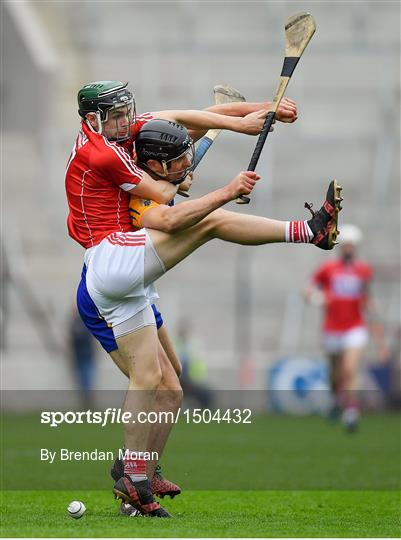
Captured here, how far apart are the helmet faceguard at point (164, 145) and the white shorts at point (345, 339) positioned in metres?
8.62

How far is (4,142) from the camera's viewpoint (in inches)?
888

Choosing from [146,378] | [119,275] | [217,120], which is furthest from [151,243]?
[217,120]

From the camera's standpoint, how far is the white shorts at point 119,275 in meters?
7.02

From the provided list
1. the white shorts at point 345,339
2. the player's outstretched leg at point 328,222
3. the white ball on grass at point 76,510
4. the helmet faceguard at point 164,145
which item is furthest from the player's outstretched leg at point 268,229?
the white shorts at point 345,339

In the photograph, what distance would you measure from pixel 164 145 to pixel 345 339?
8891 millimetres

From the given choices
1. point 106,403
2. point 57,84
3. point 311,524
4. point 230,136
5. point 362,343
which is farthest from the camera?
point 57,84

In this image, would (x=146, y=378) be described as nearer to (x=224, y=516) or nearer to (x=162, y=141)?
(x=224, y=516)

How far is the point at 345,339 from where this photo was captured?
1566 centimetres

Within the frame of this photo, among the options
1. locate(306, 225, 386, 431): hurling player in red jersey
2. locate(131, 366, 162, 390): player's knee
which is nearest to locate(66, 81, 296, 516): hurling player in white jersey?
locate(131, 366, 162, 390): player's knee

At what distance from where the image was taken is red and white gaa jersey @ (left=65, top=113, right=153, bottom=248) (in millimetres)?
7020

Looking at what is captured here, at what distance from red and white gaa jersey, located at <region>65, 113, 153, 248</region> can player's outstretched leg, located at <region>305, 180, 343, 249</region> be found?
3.24ft

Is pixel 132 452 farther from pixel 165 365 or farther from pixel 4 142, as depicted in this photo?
pixel 4 142

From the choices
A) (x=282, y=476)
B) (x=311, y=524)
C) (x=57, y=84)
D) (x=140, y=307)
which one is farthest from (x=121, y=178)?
(x=57, y=84)

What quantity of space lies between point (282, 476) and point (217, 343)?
942 centimetres
